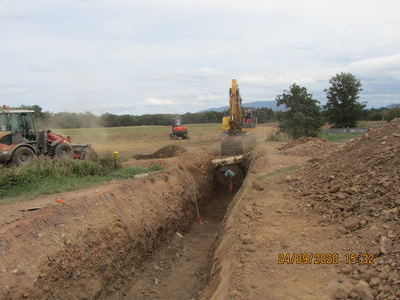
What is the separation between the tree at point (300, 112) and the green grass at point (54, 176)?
20.1m

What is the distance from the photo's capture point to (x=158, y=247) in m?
10.8

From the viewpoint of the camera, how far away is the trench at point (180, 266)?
8578mm

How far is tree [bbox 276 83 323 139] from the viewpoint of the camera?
3166cm

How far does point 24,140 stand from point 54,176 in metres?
3.43

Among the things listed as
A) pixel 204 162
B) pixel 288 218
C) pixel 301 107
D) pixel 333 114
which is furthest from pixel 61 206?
pixel 333 114

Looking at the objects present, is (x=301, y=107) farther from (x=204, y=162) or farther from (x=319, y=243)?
(x=319, y=243)

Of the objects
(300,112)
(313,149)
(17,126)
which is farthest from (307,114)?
(17,126)

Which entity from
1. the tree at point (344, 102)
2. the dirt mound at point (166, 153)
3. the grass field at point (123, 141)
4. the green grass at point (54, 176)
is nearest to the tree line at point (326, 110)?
the tree at point (344, 102)

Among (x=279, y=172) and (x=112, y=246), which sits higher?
(x=279, y=172)

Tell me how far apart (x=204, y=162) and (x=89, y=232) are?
9922 millimetres

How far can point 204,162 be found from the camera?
58.2 feet

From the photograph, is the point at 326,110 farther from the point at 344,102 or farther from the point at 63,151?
the point at 63,151

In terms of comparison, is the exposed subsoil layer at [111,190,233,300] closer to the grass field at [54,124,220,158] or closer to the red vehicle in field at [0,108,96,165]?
the red vehicle in field at [0,108,96,165]

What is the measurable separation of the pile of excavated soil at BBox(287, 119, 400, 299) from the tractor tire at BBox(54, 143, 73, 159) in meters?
10.4
